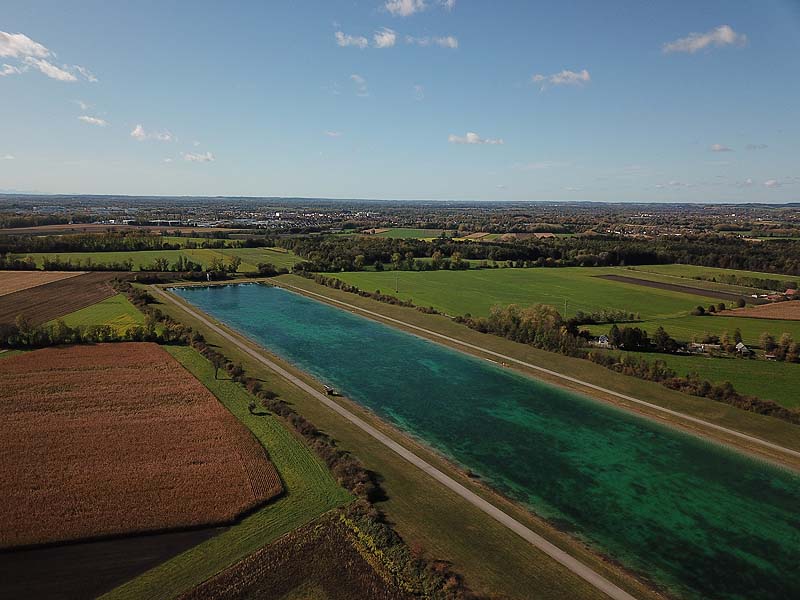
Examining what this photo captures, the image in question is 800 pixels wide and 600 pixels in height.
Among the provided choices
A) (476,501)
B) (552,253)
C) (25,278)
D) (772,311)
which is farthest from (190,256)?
(772,311)

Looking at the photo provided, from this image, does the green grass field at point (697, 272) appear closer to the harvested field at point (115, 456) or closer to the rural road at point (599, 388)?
the rural road at point (599, 388)

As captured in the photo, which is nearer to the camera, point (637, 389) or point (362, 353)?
point (637, 389)

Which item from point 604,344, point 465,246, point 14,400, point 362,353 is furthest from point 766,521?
point 465,246

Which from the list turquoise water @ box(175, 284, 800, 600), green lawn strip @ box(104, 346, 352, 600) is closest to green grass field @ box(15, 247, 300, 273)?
turquoise water @ box(175, 284, 800, 600)

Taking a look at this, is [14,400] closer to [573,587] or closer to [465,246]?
[573,587]

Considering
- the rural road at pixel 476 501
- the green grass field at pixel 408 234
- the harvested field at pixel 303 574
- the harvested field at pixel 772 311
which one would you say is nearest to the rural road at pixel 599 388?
the rural road at pixel 476 501

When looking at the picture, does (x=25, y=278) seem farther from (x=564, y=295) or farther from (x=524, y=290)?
(x=564, y=295)
